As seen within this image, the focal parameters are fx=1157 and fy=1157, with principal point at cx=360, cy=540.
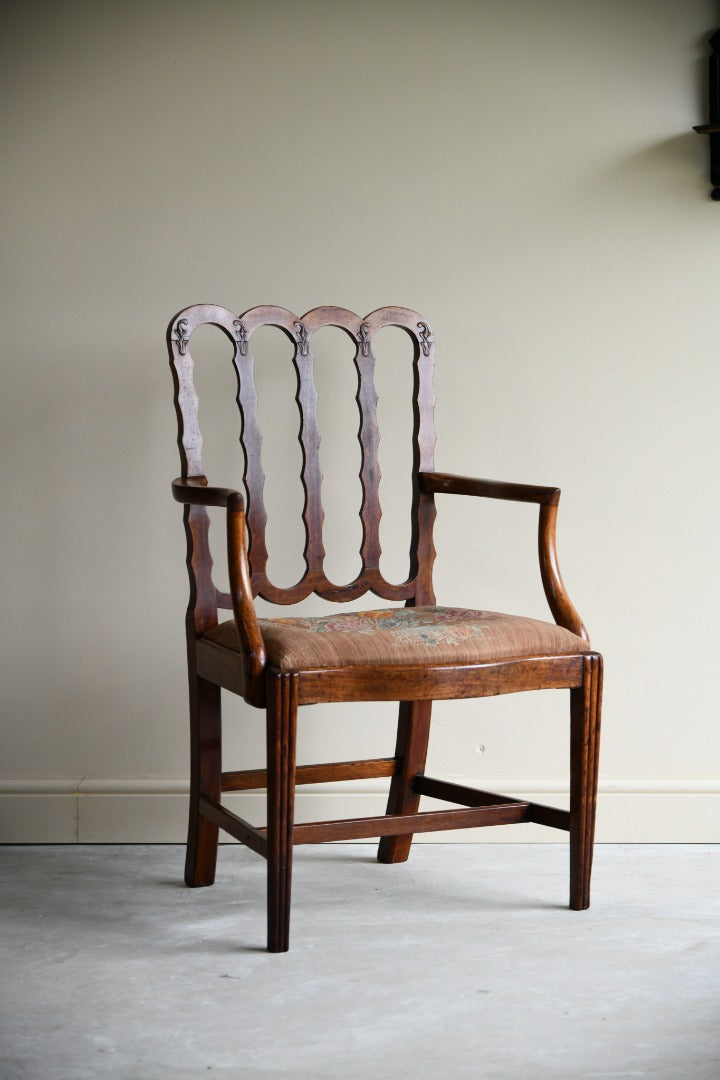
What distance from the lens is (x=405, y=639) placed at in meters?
1.84

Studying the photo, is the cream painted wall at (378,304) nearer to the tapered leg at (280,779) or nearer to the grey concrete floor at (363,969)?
the grey concrete floor at (363,969)

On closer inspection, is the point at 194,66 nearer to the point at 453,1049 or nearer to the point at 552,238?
the point at 552,238

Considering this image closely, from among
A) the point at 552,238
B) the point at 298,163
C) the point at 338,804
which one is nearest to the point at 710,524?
the point at 552,238

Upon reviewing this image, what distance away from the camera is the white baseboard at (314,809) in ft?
8.04

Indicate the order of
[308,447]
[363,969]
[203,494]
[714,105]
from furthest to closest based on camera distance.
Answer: [714,105] < [308,447] < [203,494] < [363,969]

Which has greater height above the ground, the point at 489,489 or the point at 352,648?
the point at 489,489

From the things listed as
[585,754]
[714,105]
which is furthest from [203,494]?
[714,105]

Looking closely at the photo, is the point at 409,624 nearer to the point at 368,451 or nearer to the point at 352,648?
the point at 352,648

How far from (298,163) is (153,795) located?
4.55 ft

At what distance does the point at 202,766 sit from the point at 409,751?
41 cm

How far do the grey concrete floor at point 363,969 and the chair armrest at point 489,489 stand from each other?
727mm

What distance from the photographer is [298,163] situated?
8.15 ft

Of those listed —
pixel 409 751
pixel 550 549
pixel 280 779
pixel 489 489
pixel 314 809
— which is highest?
pixel 489 489

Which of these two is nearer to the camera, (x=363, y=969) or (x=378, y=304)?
(x=363, y=969)
